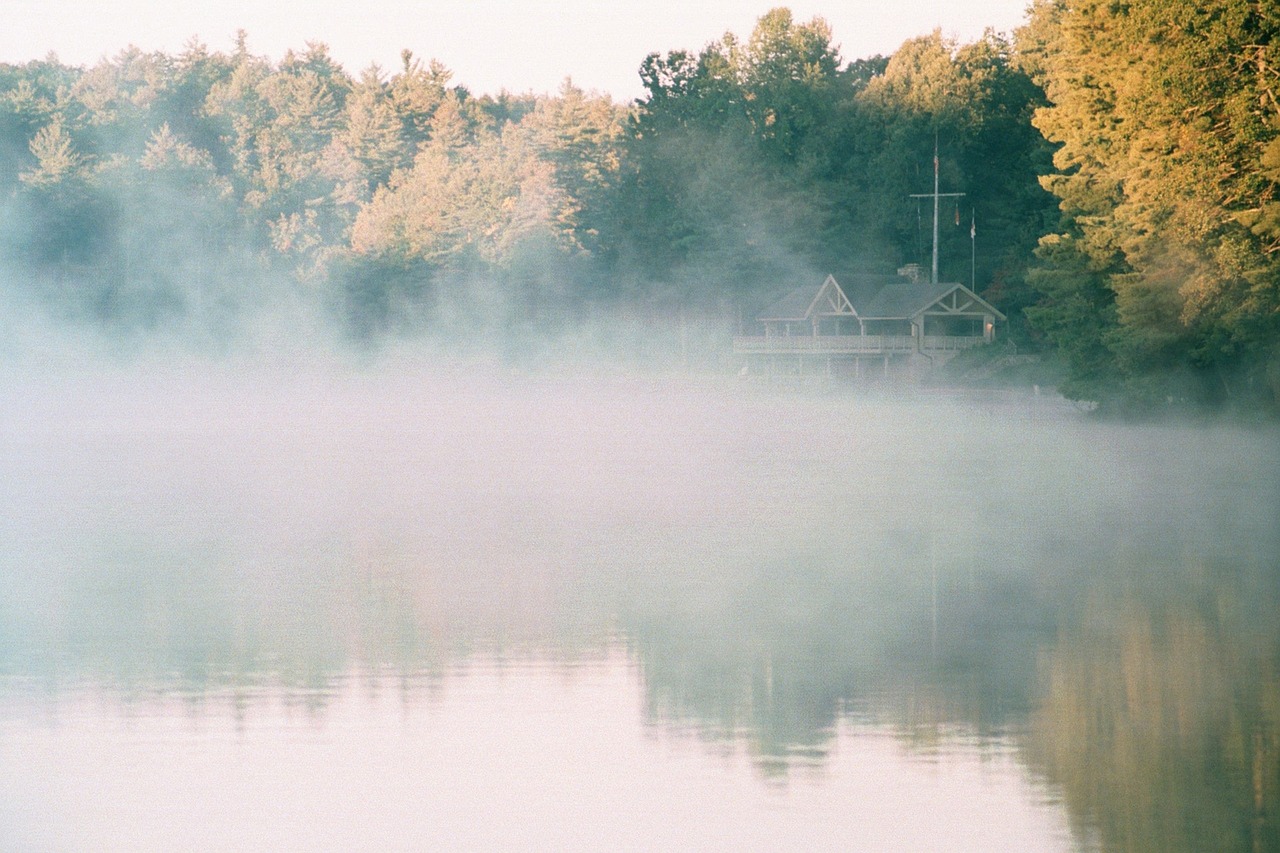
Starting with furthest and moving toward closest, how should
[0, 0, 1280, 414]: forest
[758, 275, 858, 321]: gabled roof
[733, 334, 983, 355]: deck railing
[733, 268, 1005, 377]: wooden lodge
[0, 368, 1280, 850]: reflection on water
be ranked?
[0, 0, 1280, 414]: forest, [758, 275, 858, 321]: gabled roof, [733, 268, 1005, 377]: wooden lodge, [733, 334, 983, 355]: deck railing, [0, 368, 1280, 850]: reflection on water

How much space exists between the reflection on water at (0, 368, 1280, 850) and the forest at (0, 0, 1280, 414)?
41942mm

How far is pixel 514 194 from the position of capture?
96500mm

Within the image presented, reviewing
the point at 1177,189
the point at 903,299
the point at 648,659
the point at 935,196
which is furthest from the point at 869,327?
the point at 648,659

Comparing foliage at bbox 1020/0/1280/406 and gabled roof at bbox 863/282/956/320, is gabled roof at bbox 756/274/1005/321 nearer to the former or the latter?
gabled roof at bbox 863/282/956/320

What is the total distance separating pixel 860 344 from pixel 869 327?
3.72 m

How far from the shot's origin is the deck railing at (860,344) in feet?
252

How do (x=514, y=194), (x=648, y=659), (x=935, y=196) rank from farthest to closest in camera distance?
(x=514, y=194)
(x=935, y=196)
(x=648, y=659)

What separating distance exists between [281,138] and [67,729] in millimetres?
100460

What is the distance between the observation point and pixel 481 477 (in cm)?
2998

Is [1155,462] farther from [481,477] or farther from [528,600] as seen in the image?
[528,600]

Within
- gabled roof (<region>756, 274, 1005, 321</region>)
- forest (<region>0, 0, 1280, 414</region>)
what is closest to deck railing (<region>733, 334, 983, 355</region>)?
gabled roof (<region>756, 274, 1005, 321</region>)

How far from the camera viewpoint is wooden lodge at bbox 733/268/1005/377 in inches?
3036

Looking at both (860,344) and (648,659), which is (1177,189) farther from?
(860,344)

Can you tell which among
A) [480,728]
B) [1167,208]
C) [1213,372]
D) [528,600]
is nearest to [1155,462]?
[1167,208]
